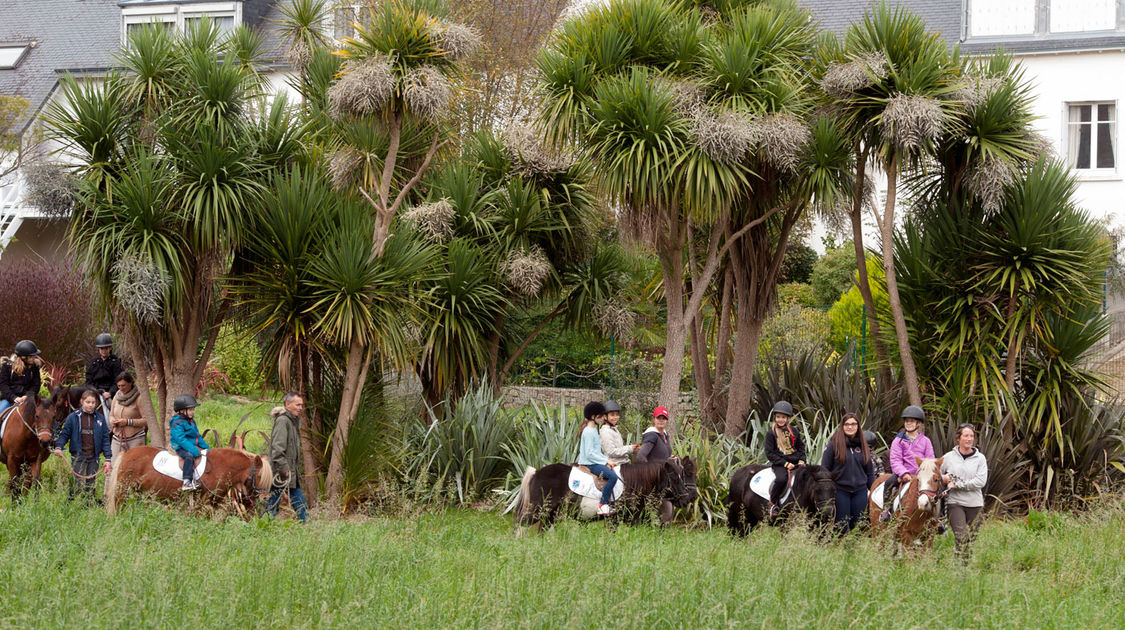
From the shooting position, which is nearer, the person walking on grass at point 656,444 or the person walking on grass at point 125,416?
the person walking on grass at point 656,444

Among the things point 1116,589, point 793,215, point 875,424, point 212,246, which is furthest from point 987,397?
point 212,246

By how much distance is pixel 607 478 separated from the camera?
9664mm

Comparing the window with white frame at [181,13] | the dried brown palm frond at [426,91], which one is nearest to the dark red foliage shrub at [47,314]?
the window with white frame at [181,13]

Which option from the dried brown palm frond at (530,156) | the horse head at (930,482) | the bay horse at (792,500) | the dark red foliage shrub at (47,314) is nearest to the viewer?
the horse head at (930,482)

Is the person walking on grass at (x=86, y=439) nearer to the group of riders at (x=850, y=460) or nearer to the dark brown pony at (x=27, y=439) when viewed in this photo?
the dark brown pony at (x=27, y=439)

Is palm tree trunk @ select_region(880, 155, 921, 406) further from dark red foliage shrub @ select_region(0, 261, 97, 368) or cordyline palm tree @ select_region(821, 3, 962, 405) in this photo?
dark red foliage shrub @ select_region(0, 261, 97, 368)

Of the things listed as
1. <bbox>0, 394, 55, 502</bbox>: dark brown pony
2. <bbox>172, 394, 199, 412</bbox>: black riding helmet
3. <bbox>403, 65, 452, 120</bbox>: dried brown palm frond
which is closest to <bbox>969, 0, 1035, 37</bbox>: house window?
<bbox>403, 65, 452, 120</bbox>: dried brown palm frond

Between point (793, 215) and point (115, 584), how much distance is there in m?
9.36

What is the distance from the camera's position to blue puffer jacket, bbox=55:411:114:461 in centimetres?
1065

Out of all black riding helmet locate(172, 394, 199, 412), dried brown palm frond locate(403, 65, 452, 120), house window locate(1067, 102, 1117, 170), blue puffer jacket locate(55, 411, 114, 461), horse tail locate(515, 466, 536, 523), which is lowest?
horse tail locate(515, 466, 536, 523)

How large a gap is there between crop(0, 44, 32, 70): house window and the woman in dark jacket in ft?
87.6

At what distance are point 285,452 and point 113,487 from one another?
150 cm

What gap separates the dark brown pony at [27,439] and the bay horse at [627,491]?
5.02 meters

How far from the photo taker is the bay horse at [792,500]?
29.8 feet
